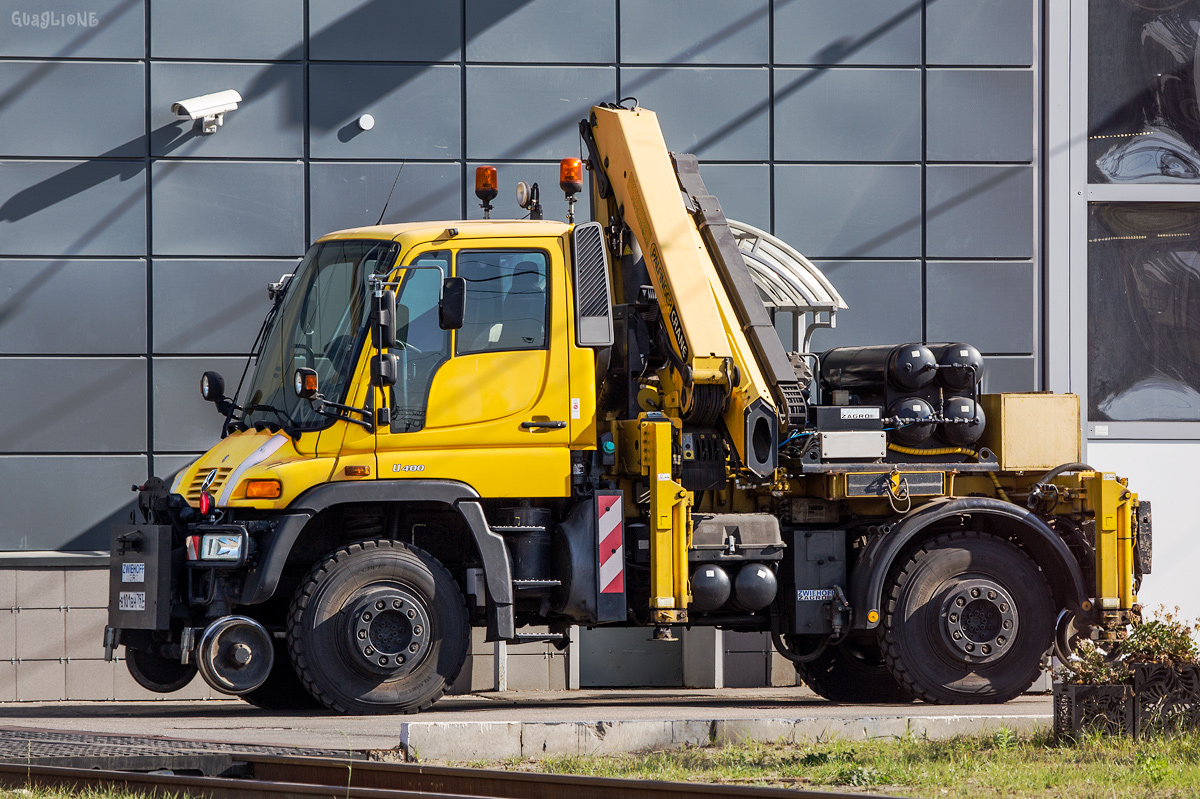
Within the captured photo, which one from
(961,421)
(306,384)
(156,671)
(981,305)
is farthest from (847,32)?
(156,671)

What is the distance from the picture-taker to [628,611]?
8930 millimetres

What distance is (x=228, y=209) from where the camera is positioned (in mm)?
11891

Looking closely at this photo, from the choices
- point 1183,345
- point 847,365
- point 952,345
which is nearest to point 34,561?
point 847,365

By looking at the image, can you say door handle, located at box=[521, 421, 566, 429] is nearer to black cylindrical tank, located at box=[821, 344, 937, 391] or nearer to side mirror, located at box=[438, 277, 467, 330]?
side mirror, located at box=[438, 277, 467, 330]

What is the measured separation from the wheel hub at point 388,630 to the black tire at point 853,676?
2833 millimetres

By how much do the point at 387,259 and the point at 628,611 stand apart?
2.60 metres

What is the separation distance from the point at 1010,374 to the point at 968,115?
7.43ft

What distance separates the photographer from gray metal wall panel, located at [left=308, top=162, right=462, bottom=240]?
1198cm

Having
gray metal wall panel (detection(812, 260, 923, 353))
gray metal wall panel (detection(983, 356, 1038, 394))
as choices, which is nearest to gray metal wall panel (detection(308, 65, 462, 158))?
gray metal wall panel (detection(812, 260, 923, 353))

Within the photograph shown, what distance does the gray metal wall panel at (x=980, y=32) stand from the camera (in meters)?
12.5

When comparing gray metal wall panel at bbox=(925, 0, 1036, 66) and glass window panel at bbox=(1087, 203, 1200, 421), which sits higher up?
gray metal wall panel at bbox=(925, 0, 1036, 66)

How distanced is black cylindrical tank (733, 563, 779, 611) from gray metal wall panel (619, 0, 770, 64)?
5.20 metres

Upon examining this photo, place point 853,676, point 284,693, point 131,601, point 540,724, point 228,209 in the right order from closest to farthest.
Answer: point 540,724 → point 131,601 → point 284,693 → point 853,676 → point 228,209

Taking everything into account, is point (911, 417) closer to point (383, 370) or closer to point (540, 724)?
point (383, 370)
